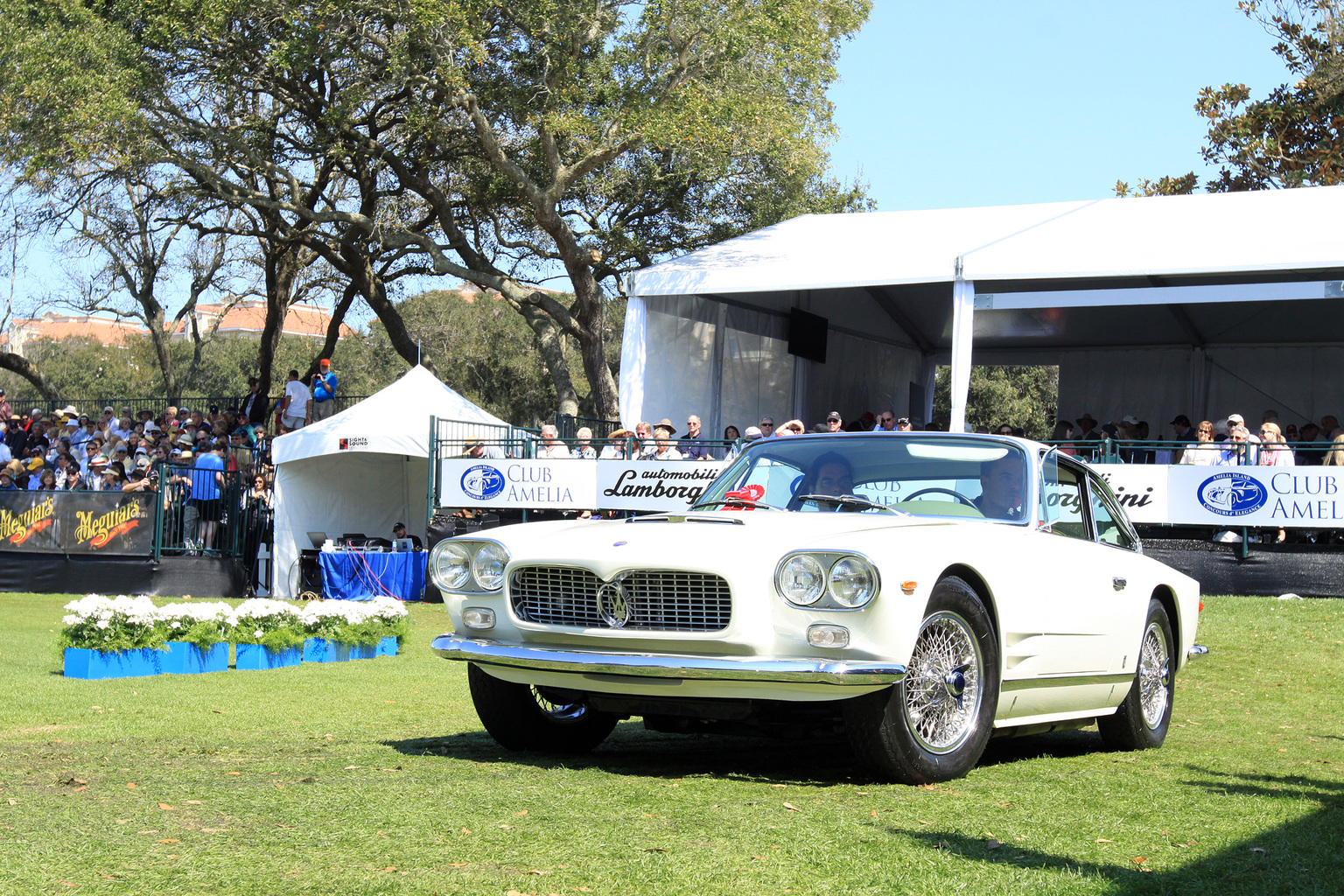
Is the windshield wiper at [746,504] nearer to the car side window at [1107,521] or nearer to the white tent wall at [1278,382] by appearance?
the car side window at [1107,521]

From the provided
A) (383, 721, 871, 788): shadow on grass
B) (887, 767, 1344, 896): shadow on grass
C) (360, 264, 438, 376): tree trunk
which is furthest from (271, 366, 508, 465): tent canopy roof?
(887, 767, 1344, 896): shadow on grass

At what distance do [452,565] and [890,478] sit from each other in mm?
2119

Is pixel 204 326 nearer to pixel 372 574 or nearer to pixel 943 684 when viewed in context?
pixel 372 574

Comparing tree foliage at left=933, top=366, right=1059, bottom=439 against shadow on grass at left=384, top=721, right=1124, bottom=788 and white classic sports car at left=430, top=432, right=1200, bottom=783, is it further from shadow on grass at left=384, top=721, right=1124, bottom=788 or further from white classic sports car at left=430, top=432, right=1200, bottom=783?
white classic sports car at left=430, top=432, right=1200, bottom=783

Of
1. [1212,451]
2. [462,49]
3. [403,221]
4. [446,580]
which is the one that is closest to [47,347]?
[403,221]

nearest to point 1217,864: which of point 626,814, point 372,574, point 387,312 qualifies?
point 626,814

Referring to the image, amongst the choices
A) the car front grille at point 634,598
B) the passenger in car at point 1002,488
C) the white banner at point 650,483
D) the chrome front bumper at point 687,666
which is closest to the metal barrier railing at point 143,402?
the white banner at point 650,483

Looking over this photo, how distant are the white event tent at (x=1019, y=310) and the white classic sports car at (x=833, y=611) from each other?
11.1 meters

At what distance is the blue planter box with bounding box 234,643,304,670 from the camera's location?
10922mm

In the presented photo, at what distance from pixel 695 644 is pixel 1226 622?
1030 cm

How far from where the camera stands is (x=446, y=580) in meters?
5.84

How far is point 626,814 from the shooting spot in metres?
4.46

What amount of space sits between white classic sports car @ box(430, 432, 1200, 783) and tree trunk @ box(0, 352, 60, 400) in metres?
32.0

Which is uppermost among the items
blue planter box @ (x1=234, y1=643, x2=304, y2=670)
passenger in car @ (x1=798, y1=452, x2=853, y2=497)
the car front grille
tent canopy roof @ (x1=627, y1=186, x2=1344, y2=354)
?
tent canopy roof @ (x1=627, y1=186, x2=1344, y2=354)
